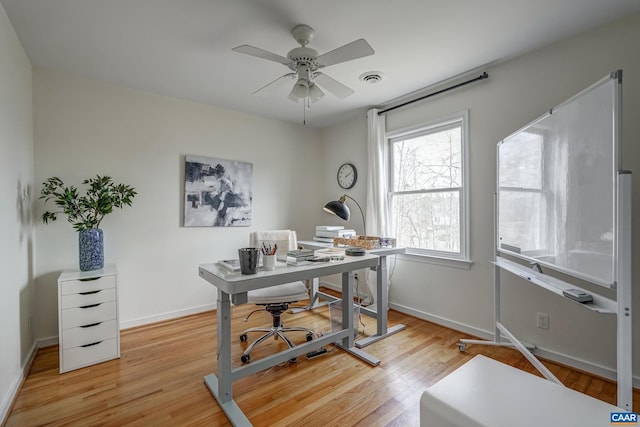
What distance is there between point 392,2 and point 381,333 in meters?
2.58

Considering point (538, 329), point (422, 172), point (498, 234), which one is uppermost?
point (422, 172)

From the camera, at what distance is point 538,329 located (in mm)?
2256

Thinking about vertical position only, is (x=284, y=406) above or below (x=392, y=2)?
below

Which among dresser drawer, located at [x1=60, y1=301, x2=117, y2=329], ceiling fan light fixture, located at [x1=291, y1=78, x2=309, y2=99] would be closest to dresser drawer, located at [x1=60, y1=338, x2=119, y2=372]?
dresser drawer, located at [x1=60, y1=301, x2=117, y2=329]

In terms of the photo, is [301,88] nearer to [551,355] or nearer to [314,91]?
[314,91]

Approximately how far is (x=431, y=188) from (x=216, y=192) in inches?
97.6

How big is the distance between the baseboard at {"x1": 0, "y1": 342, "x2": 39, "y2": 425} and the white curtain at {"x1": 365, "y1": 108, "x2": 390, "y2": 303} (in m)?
2.99

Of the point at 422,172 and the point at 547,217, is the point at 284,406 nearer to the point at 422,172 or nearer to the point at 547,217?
the point at 547,217

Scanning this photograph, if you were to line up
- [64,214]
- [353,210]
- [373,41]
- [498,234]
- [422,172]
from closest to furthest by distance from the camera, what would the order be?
[373,41]
[498,234]
[64,214]
[422,172]
[353,210]

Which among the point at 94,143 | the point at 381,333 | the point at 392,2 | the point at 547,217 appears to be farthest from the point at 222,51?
the point at 381,333

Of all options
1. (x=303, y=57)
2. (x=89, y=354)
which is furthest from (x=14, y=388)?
(x=303, y=57)

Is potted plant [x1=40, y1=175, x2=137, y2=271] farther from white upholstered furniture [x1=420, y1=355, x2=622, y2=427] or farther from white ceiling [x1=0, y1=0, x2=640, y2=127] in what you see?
white upholstered furniture [x1=420, y1=355, x2=622, y2=427]

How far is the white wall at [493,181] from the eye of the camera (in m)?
1.86

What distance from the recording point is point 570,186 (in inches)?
58.1
